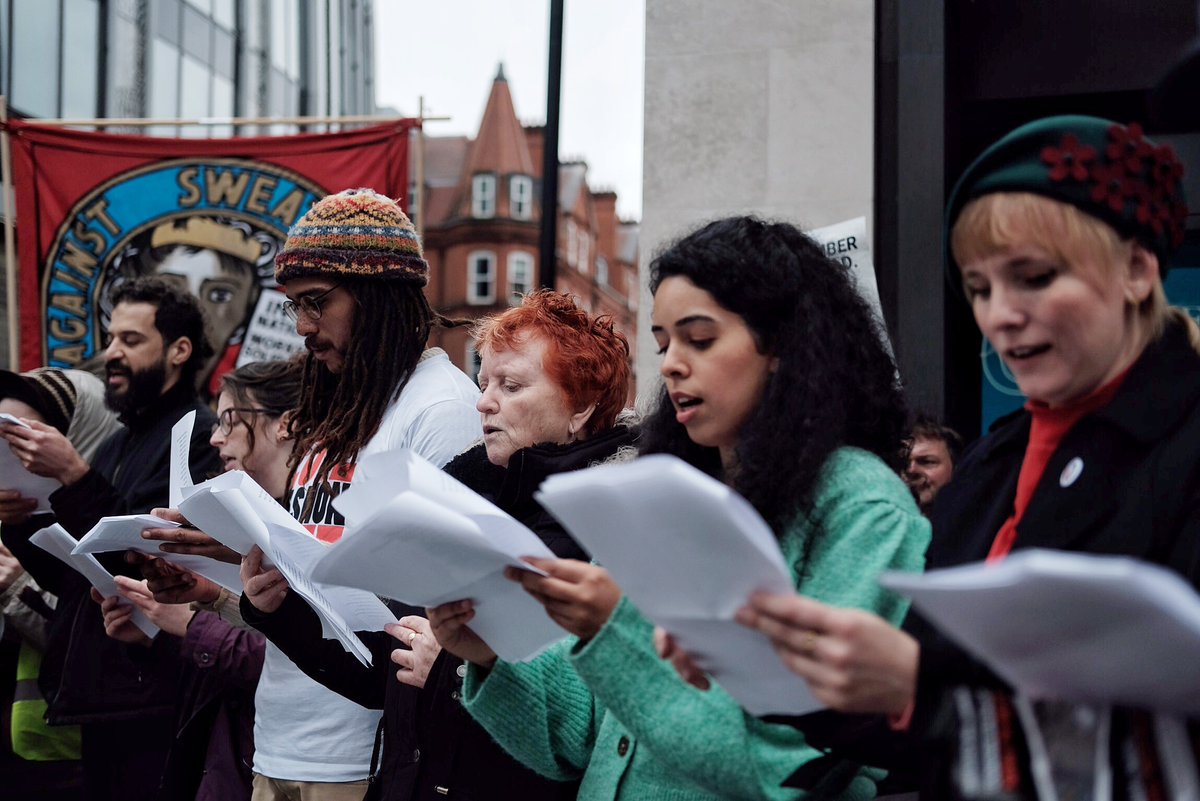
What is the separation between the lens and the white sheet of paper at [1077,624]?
1.20m

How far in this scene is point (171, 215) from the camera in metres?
7.14

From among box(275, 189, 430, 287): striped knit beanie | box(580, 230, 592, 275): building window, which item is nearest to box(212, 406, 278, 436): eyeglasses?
box(275, 189, 430, 287): striped knit beanie

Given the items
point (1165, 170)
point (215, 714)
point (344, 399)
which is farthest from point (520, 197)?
point (1165, 170)

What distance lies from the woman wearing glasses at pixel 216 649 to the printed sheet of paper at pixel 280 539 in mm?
663

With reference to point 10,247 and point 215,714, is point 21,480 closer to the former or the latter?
point 215,714

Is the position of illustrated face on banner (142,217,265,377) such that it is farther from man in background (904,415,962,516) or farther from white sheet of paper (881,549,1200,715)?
white sheet of paper (881,549,1200,715)

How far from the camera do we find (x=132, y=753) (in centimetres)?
439

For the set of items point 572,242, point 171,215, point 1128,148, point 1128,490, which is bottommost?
point 1128,490

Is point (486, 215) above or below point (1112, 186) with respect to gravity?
above

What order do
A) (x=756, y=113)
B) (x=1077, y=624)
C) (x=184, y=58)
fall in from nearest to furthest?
(x=1077, y=624) → (x=756, y=113) → (x=184, y=58)

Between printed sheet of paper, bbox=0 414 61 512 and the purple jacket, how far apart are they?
2.52 feet

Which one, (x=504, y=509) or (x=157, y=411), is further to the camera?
(x=157, y=411)

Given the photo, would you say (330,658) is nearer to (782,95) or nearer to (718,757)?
(718,757)

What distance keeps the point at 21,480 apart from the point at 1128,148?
3589mm
